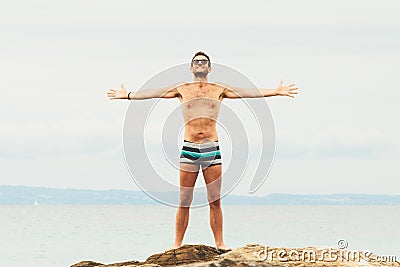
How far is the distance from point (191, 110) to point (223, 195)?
59.2 inches

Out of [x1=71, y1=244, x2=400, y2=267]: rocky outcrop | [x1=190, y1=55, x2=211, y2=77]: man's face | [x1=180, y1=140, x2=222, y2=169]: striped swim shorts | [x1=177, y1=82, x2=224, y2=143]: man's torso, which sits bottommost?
[x1=71, y1=244, x2=400, y2=267]: rocky outcrop

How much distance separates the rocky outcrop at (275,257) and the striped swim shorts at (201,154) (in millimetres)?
1350

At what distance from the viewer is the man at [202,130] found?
14.3m

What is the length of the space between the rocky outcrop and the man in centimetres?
50

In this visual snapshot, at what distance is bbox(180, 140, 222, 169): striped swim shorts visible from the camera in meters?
14.2

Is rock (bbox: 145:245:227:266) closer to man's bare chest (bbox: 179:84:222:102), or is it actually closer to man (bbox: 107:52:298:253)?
man (bbox: 107:52:298:253)

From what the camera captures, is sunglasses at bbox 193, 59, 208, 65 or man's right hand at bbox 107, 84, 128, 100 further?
man's right hand at bbox 107, 84, 128, 100

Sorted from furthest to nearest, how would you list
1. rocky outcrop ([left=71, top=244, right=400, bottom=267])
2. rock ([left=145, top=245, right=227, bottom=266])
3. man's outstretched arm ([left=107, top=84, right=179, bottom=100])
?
man's outstretched arm ([left=107, top=84, right=179, bottom=100]), rock ([left=145, top=245, right=227, bottom=266]), rocky outcrop ([left=71, top=244, right=400, bottom=267])

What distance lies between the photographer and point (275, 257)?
12.8m

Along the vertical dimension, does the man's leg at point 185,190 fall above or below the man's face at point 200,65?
below

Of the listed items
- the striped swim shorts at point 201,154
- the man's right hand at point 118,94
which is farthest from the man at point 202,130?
the man's right hand at point 118,94

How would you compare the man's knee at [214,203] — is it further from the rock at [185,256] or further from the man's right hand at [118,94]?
the man's right hand at [118,94]

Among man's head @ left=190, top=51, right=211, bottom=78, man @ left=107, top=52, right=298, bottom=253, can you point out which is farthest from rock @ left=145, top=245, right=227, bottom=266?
man's head @ left=190, top=51, right=211, bottom=78

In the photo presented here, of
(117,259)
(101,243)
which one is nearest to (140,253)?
(117,259)
